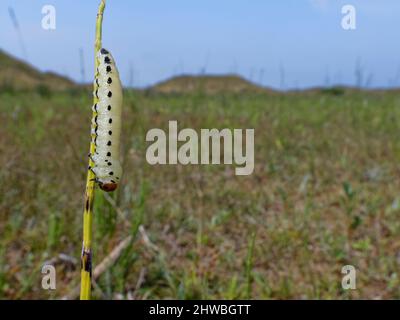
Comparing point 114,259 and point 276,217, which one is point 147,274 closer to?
point 114,259

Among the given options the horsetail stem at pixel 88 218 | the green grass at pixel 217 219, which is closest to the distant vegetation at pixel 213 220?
the green grass at pixel 217 219

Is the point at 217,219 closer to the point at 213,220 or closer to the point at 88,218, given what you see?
the point at 213,220

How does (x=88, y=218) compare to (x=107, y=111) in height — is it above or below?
below

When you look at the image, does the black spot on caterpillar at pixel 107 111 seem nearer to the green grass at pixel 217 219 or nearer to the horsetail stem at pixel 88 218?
the horsetail stem at pixel 88 218

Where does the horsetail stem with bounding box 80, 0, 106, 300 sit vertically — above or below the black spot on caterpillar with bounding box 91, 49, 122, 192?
below

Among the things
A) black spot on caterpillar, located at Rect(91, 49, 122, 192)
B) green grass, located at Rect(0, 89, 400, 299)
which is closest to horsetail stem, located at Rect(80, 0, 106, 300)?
black spot on caterpillar, located at Rect(91, 49, 122, 192)

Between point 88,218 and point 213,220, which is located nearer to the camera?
point 88,218

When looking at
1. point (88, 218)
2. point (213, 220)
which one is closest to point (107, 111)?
point (88, 218)

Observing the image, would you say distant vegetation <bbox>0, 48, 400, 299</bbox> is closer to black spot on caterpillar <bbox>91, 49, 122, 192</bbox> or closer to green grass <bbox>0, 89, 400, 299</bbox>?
green grass <bbox>0, 89, 400, 299</bbox>
